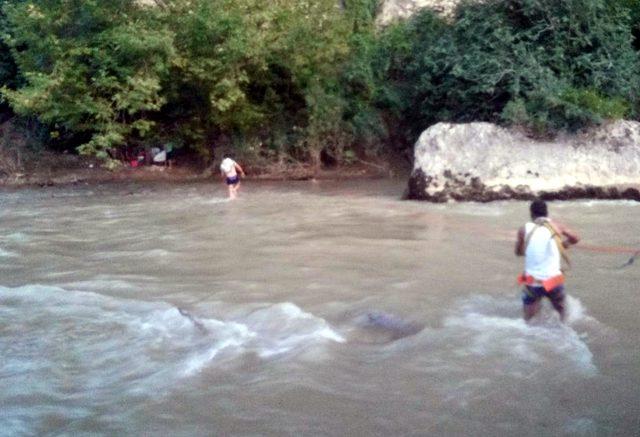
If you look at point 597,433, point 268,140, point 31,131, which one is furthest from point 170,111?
point 597,433

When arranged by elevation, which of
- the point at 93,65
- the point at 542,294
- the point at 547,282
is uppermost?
the point at 93,65

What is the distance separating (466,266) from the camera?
10469mm

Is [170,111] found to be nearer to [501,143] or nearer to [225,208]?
[225,208]

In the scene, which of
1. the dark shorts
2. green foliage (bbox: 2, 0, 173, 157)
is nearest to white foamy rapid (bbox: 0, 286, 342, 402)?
the dark shorts

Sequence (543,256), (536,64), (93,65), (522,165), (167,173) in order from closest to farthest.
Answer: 1. (543,256)
2. (522,165)
3. (536,64)
4. (93,65)
5. (167,173)

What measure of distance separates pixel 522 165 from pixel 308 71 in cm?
672

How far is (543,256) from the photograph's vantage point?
7660 mm

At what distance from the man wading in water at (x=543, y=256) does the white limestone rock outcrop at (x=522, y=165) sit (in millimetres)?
8549

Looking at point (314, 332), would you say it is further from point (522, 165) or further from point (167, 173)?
point (167, 173)

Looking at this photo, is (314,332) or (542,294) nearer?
(542,294)

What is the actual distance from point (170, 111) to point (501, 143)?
9711mm

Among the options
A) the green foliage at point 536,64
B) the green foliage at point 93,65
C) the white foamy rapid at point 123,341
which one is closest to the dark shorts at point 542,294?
the white foamy rapid at point 123,341

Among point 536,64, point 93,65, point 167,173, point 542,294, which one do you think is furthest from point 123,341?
point 167,173

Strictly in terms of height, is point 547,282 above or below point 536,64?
below
